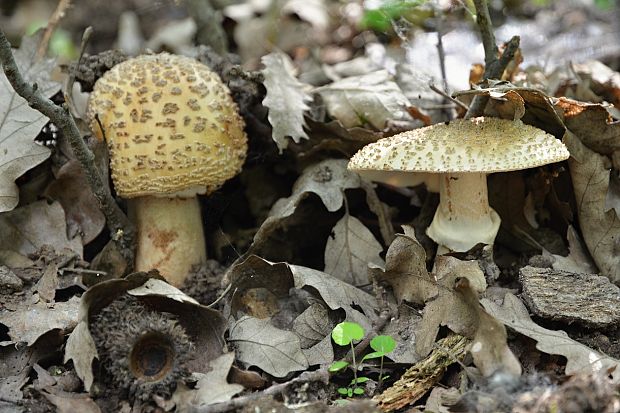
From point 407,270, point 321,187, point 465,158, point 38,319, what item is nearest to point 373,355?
point 407,270

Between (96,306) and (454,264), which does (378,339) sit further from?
(96,306)

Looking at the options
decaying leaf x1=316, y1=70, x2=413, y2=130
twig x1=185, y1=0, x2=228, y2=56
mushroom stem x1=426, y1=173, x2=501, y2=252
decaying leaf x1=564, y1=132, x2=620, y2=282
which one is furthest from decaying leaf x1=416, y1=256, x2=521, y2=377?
twig x1=185, y1=0, x2=228, y2=56

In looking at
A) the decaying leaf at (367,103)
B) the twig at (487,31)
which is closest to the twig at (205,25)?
the decaying leaf at (367,103)

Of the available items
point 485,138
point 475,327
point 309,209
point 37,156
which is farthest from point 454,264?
point 37,156

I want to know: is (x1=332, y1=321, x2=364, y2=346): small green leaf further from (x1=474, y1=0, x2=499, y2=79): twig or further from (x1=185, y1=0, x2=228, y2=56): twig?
(x1=185, y1=0, x2=228, y2=56): twig

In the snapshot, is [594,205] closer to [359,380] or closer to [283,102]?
[359,380]
